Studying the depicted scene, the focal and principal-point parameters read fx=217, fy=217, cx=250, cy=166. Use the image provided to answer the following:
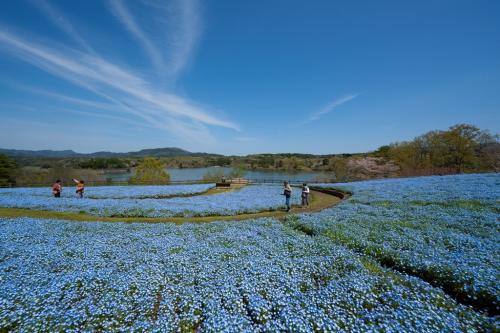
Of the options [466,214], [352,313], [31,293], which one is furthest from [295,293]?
[466,214]

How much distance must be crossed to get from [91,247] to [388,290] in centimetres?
1092

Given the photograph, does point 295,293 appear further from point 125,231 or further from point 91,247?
point 125,231

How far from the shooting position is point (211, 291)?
20.3 ft

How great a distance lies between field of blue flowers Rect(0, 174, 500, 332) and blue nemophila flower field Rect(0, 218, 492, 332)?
32mm

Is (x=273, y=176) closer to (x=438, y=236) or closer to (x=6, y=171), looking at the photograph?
(x=6, y=171)

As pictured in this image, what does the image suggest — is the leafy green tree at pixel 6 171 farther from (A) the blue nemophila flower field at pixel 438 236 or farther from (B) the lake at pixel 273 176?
(A) the blue nemophila flower field at pixel 438 236

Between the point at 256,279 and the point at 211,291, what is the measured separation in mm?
1395

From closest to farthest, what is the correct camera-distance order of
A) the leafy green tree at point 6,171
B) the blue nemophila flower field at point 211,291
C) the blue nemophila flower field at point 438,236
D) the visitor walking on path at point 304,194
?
the blue nemophila flower field at point 211,291
the blue nemophila flower field at point 438,236
the visitor walking on path at point 304,194
the leafy green tree at point 6,171

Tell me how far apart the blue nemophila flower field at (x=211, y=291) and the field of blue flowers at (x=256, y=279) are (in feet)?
0.10

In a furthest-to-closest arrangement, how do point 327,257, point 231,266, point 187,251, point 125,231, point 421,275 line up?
point 125,231 → point 187,251 → point 327,257 → point 231,266 → point 421,275

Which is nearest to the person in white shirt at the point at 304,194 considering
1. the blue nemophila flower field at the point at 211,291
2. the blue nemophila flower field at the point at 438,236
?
the blue nemophila flower field at the point at 438,236

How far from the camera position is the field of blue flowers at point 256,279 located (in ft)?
16.9

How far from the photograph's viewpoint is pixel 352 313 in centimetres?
536

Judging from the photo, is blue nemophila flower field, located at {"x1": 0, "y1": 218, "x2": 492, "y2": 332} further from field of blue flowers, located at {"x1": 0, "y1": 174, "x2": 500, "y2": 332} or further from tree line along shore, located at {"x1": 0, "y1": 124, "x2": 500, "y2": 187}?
tree line along shore, located at {"x1": 0, "y1": 124, "x2": 500, "y2": 187}
